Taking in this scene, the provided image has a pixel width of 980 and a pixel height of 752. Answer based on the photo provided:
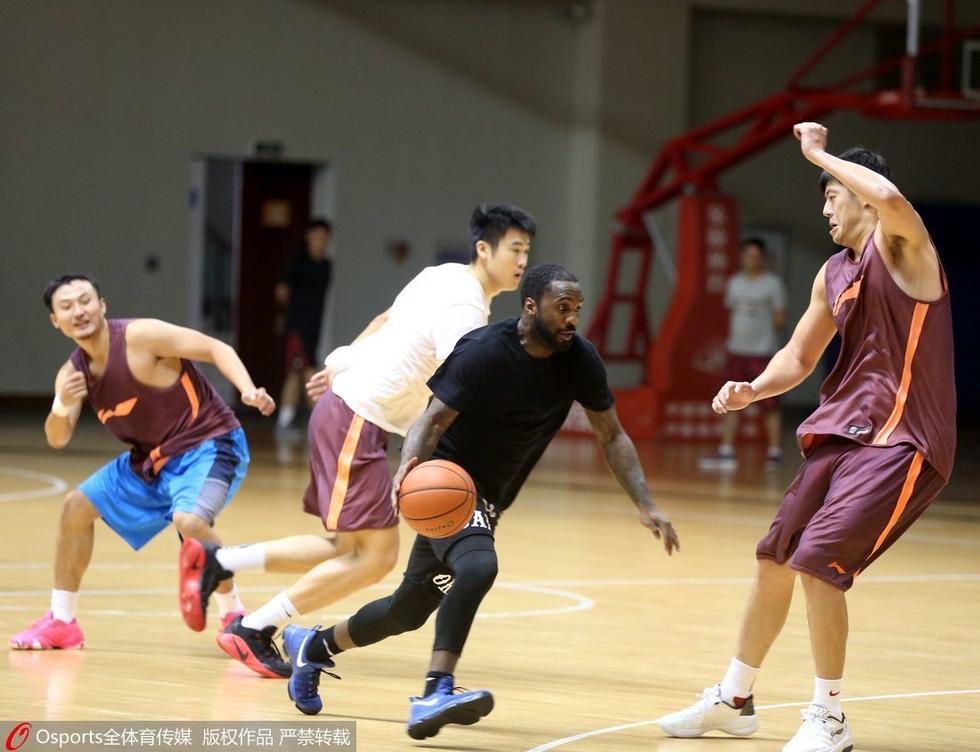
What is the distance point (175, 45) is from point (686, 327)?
7002 millimetres

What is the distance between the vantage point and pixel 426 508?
5.16 m

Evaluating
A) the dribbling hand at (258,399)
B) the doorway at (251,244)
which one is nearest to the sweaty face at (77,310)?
the dribbling hand at (258,399)

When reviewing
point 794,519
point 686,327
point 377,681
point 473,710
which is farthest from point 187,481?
point 686,327

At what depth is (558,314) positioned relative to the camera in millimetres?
5188

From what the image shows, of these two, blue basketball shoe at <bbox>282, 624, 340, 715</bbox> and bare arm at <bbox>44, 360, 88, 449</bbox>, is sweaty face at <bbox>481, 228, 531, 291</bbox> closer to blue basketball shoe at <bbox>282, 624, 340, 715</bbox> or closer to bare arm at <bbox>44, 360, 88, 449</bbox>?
blue basketball shoe at <bbox>282, 624, 340, 715</bbox>

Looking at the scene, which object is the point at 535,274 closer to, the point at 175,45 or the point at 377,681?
the point at 377,681

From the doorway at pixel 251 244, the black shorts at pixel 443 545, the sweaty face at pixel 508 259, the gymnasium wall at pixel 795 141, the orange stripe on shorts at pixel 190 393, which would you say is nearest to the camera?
the black shorts at pixel 443 545

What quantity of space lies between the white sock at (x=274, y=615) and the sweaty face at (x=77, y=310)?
127cm

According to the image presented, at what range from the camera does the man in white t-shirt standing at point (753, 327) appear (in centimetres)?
1534

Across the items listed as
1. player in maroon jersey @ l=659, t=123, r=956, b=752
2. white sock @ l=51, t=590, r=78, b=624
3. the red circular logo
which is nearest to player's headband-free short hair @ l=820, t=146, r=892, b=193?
player in maroon jersey @ l=659, t=123, r=956, b=752

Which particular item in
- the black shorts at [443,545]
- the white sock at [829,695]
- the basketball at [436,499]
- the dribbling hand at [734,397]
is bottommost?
the white sock at [829,695]

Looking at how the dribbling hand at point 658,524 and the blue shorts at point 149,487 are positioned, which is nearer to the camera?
the dribbling hand at point 658,524

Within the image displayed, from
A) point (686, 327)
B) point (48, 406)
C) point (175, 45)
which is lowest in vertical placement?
point (48, 406)

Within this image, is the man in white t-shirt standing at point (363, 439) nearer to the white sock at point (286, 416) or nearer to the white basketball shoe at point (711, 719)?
the white basketball shoe at point (711, 719)
